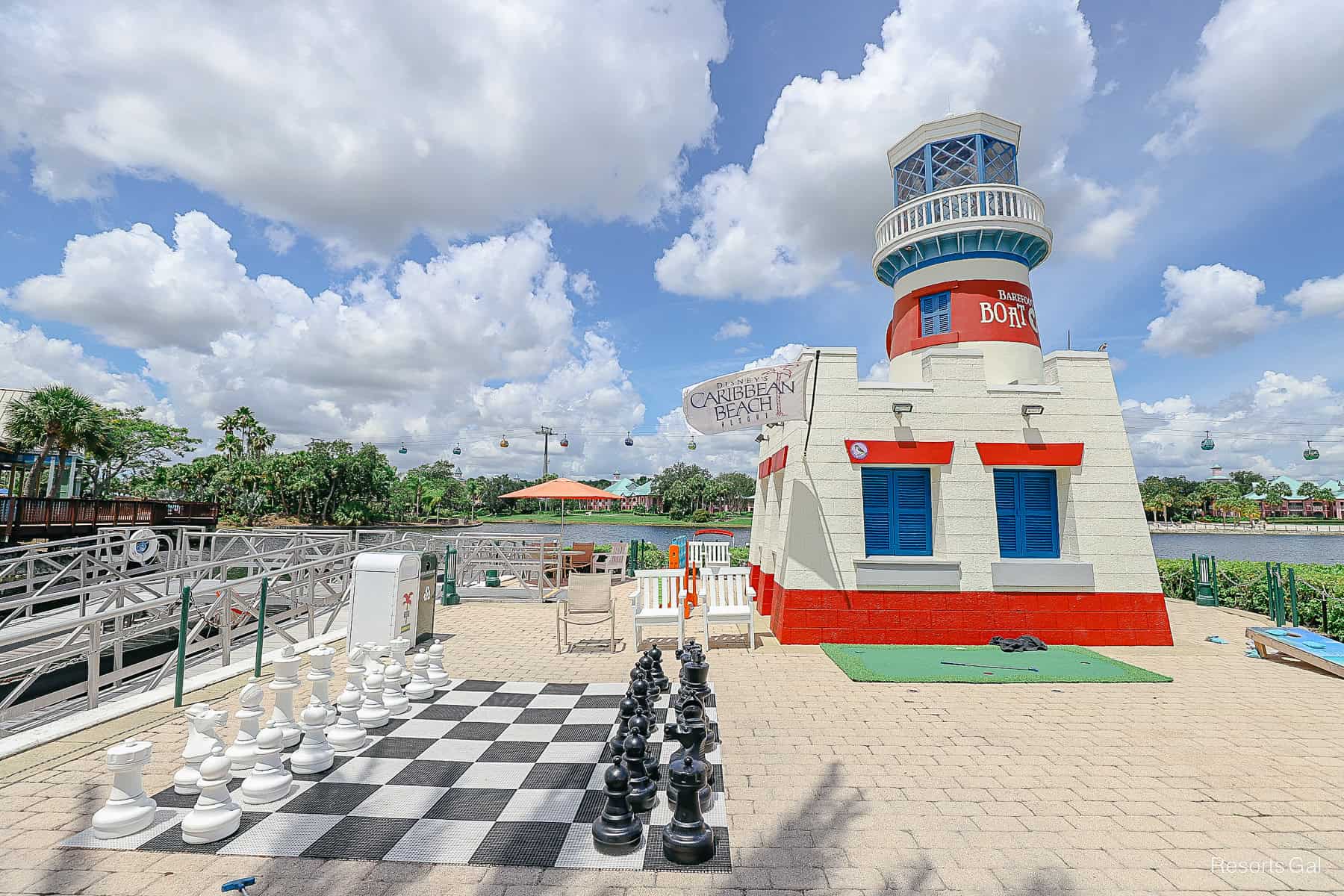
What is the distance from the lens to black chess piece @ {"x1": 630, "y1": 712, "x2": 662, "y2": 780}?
3570 mm

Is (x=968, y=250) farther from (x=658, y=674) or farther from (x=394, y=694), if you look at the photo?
(x=394, y=694)

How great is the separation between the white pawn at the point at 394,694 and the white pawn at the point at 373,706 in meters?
0.07

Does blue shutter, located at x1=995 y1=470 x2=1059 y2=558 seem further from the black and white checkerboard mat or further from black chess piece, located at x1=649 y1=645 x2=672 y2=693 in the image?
the black and white checkerboard mat

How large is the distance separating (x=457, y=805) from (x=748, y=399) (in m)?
6.22

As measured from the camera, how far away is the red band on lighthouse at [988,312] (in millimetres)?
10117

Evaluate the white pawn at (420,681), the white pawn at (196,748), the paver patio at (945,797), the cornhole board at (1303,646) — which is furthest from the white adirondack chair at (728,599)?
the cornhole board at (1303,646)

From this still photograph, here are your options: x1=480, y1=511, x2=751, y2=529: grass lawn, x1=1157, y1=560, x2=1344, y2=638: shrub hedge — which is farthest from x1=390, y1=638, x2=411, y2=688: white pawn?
x1=480, y1=511, x2=751, y2=529: grass lawn

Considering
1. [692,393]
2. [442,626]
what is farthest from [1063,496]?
[442,626]

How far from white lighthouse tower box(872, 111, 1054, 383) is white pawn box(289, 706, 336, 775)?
1001 cm

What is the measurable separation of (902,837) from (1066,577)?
22.7 feet

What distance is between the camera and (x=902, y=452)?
8758mm

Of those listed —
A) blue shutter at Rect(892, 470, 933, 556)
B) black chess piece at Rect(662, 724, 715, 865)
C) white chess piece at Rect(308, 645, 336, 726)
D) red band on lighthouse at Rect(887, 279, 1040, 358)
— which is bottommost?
black chess piece at Rect(662, 724, 715, 865)

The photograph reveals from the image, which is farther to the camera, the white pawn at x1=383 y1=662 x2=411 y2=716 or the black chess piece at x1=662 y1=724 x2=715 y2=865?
the white pawn at x1=383 y1=662 x2=411 y2=716

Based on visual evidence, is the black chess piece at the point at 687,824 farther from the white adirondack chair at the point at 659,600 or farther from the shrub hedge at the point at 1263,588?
the shrub hedge at the point at 1263,588
